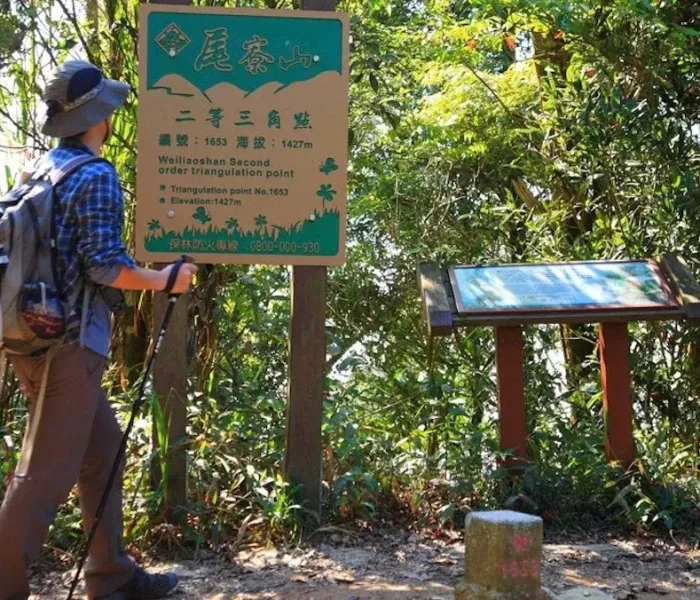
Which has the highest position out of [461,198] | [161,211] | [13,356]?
[461,198]

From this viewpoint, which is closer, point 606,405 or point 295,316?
point 295,316

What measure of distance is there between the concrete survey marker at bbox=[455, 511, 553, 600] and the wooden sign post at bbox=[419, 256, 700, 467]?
175 centimetres

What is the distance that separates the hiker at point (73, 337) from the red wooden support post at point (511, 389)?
2.08 metres

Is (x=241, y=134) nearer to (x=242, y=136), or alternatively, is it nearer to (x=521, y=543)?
(x=242, y=136)

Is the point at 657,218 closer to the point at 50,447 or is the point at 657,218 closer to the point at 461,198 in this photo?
the point at 461,198

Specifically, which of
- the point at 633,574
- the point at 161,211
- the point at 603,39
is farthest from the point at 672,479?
the point at 161,211

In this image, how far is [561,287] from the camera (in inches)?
203

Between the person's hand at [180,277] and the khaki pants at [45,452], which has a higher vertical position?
the person's hand at [180,277]

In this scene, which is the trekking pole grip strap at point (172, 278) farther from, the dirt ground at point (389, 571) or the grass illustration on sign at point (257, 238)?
the dirt ground at point (389, 571)

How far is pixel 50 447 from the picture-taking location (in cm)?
346

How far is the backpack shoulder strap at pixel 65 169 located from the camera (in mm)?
3520

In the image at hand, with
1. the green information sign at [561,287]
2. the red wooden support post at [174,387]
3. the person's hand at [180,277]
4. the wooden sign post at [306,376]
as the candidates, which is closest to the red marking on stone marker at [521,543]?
the person's hand at [180,277]

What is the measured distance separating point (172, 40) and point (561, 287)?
2342 mm

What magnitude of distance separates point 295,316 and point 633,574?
1.98 metres
